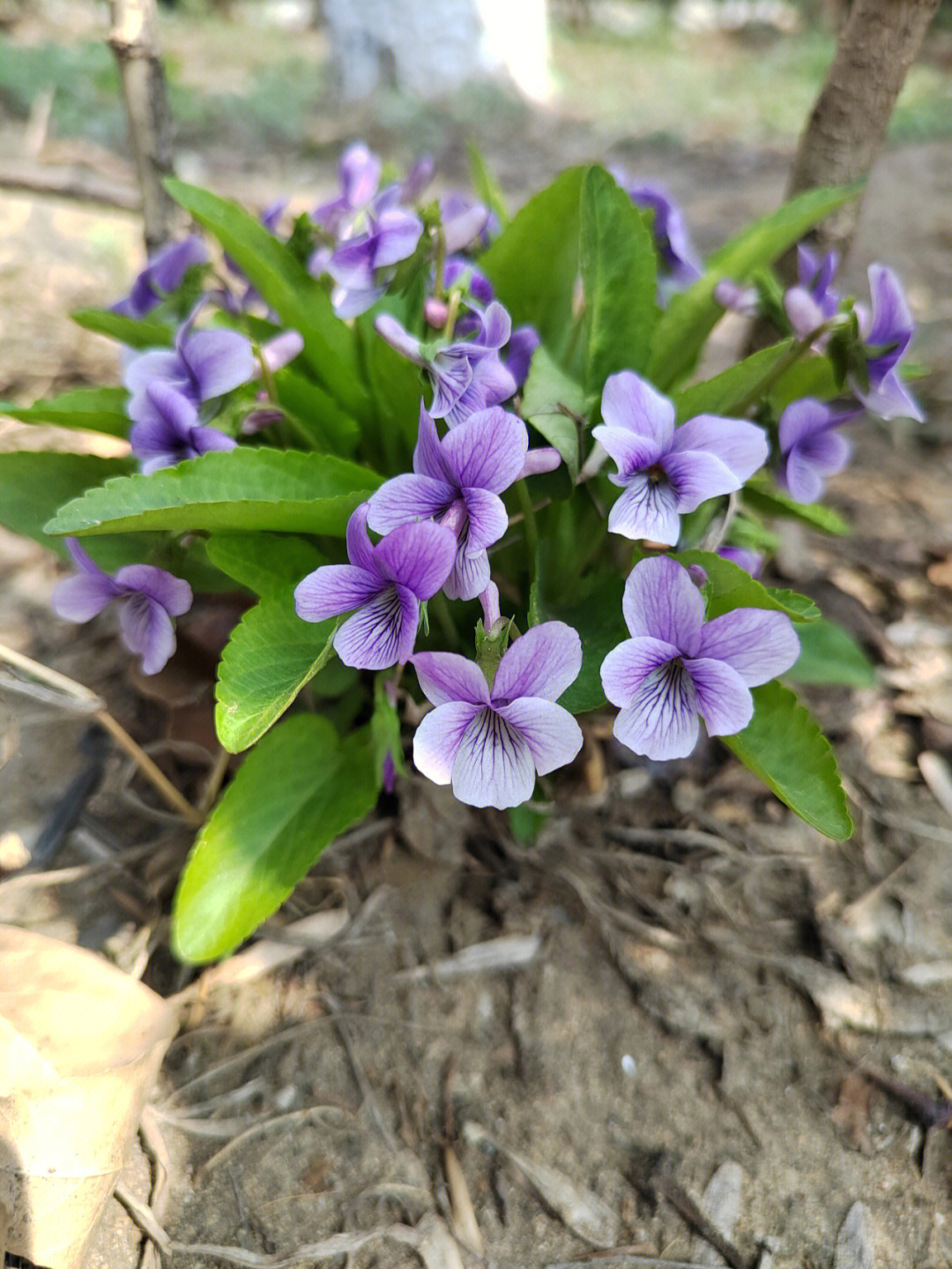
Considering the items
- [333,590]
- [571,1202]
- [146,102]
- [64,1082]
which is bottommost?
[571,1202]

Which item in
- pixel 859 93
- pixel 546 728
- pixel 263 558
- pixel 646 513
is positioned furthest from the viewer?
pixel 859 93

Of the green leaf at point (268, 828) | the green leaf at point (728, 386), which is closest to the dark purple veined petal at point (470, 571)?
the green leaf at point (268, 828)

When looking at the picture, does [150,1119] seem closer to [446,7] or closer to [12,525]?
[12,525]

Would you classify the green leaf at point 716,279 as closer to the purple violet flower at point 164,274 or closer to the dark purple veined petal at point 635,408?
the dark purple veined petal at point 635,408

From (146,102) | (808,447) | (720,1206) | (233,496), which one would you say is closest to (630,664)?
(233,496)

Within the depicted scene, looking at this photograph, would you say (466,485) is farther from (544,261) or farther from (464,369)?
(544,261)

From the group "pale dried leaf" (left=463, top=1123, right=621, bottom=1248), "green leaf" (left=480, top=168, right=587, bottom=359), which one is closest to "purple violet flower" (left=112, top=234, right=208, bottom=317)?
"green leaf" (left=480, top=168, right=587, bottom=359)
